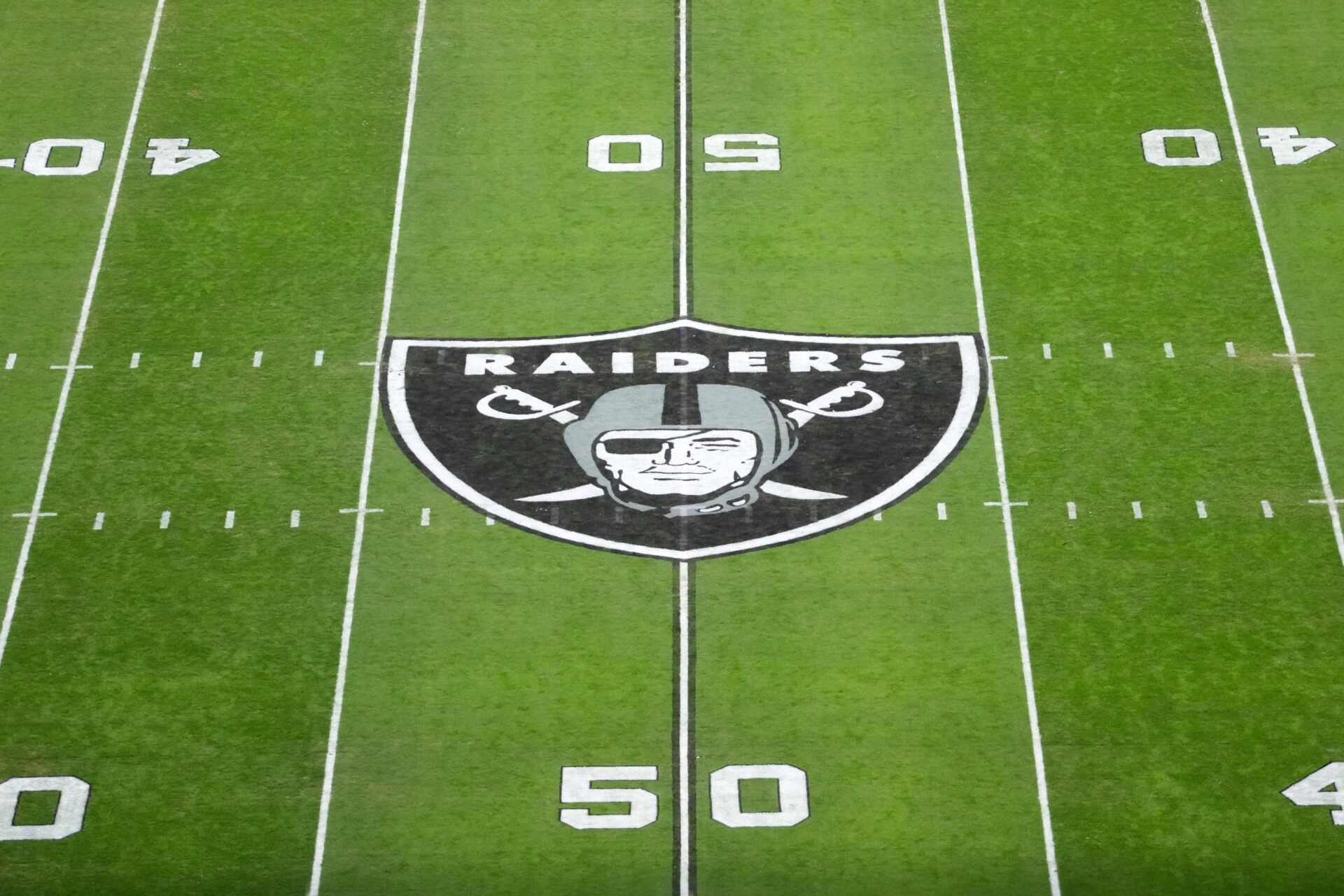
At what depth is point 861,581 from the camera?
20.6m

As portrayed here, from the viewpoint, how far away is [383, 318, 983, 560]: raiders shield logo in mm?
21234

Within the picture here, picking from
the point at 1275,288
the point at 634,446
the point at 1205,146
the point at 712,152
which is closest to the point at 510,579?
the point at 634,446

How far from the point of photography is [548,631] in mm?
20188

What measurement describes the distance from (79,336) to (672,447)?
7054mm

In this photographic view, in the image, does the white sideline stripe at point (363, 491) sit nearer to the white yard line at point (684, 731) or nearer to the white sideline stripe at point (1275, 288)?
the white yard line at point (684, 731)

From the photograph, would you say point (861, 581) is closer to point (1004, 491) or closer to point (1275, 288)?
point (1004, 491)

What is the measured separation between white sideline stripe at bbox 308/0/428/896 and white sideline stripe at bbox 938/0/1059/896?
658 cm

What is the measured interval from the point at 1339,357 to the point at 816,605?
703 cm

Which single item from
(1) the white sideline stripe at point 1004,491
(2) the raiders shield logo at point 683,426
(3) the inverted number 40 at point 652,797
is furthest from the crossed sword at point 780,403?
(3) the inverted number 40 at point 652,797

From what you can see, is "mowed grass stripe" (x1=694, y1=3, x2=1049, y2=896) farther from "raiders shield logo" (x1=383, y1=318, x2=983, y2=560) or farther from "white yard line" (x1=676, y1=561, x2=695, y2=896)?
"raiders shield logo" (x1=383, y1=318, x2=983, y2=560)

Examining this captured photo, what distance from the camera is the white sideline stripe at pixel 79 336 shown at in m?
20.6

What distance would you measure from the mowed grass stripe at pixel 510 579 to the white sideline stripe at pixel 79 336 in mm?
3508

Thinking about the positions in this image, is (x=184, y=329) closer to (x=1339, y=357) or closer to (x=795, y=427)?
(x=795, y=427)

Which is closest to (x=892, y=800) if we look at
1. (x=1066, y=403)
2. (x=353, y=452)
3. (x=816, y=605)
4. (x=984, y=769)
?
(x=984, y=769)
